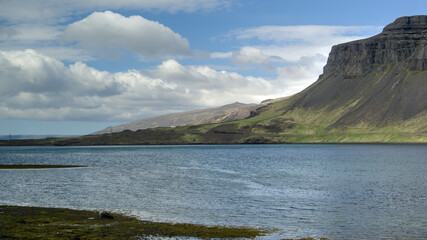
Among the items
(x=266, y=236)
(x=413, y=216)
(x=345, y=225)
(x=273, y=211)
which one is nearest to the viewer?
(x=266, y=236)

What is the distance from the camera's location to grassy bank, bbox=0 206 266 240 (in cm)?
3806

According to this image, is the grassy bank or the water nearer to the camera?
the grassy bank

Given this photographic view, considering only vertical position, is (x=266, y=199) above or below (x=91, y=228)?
below

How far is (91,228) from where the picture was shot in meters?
41.2

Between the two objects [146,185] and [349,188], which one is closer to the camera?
[349,188]

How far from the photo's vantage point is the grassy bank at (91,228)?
125 ft

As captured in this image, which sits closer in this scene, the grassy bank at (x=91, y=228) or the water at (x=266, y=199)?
the grassy bank at (x=91, y=228)

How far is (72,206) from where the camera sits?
57031mm

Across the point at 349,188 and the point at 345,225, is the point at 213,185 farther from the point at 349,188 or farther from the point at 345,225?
the point at 345,225

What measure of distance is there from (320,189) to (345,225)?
3001cm

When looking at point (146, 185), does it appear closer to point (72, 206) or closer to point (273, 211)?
point (72, 206)

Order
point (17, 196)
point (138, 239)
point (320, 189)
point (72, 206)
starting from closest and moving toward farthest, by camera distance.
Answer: point (138, 239)
point (72, 206)
point (17, 196)
point (320, 189)

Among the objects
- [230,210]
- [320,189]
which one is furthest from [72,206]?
[320,189]

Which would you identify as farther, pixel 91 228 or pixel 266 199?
pixel 266 199
